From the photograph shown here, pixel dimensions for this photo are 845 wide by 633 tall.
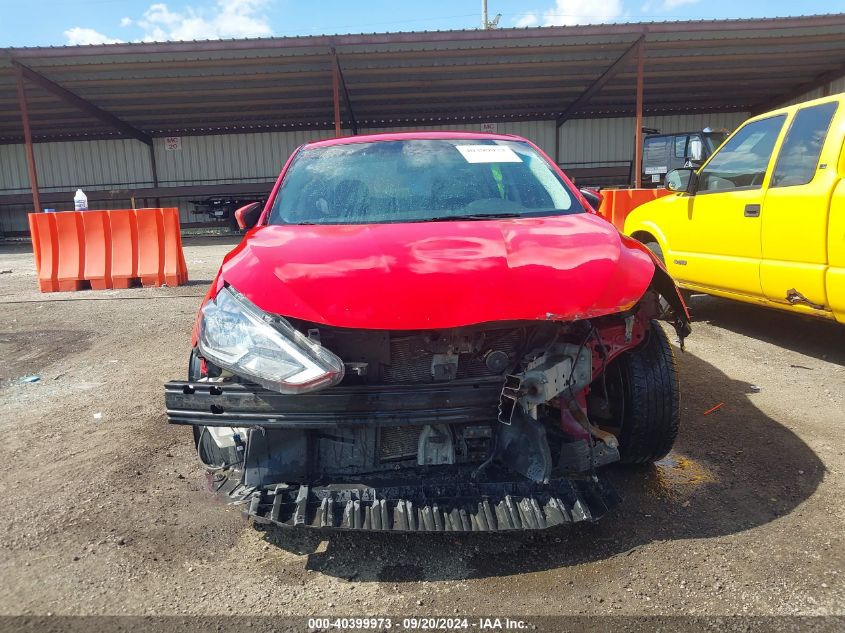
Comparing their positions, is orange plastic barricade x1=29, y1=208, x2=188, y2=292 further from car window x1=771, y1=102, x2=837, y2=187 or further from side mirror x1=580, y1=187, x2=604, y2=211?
car window x1=771, y1=102, x2=837, y2=187

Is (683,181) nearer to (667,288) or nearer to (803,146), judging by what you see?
(803,146)

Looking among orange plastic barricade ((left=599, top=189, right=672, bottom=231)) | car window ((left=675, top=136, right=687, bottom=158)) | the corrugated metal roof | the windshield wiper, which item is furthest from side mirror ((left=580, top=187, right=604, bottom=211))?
car window ((left=675, top=136, right=687, bottom=158))

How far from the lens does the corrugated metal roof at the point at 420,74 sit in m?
14.2

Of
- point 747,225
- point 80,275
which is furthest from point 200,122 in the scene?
point 747,225

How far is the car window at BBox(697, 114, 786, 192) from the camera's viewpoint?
15.6 ft

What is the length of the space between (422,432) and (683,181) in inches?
167

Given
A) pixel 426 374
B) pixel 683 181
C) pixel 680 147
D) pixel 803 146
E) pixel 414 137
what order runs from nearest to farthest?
1. pixel 426 374
2. pixel 414 137
3. pixel 803 146
4. pixel 683 181
5. pixel 680 147

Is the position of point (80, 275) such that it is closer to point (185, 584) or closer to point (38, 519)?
point (38, 519)

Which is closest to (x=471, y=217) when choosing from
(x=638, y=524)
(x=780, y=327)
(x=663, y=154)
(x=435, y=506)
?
(x=435, y=506)

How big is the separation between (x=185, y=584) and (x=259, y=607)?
1.06 feet

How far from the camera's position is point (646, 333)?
261 cm

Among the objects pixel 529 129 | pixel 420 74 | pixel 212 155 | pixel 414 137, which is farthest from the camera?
pixel 212 155

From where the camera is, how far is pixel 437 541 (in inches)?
91.2

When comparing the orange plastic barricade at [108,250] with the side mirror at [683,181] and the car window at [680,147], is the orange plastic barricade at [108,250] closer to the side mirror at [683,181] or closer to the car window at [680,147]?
the side mirror at [683,181]
